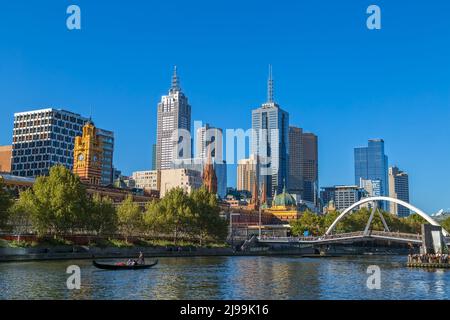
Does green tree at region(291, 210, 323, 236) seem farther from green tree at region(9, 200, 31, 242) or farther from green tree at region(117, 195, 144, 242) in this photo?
green tree at region(9, 200, 31, 242)

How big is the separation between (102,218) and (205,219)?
36.5 m

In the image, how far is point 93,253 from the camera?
95.1 m

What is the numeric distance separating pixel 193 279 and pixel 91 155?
427ft

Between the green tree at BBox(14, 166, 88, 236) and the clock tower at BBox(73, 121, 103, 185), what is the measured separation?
8100 cm

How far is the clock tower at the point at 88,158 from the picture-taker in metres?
180

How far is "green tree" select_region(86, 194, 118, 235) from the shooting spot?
102188mm

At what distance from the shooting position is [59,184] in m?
96.1

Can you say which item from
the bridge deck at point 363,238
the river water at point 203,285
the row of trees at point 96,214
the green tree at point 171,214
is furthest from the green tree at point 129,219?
the river water at point 203,285

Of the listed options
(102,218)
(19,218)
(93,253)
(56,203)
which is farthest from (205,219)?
(19,218)

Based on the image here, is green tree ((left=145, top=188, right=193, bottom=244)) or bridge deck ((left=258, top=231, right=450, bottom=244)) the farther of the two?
green tree ((left=145, top=188, right=193, bottom=244))

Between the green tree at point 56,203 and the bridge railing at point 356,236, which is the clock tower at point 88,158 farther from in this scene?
the green tree at point 56,203

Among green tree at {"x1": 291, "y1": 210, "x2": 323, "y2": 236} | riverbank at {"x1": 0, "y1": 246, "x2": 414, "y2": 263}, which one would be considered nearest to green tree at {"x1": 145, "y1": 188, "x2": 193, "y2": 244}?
riverbank at {"x1": 0, "y1": 246, "x2": 414, "y2": 263}
